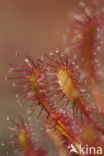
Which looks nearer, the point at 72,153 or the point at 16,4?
the point at 72,153

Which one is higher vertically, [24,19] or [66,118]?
[24,19]

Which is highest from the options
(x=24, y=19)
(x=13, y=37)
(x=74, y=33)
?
(x=24, y=19)

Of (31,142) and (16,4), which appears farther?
(16,4)

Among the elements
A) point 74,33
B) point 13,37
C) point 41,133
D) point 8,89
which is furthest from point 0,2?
point 41,133

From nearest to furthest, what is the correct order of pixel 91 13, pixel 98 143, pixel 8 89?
pixel 98 143 → pixel 91 13 → pixel 8 89

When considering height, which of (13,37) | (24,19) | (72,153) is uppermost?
(24,19)

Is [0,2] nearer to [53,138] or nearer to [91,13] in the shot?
[91,13]

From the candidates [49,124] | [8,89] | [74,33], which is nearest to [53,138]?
[49,124]

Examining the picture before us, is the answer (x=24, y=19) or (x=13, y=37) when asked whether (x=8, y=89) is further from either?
(x=24, y=19)

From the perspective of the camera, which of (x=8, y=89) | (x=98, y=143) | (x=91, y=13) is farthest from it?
(x=8, y=89)
